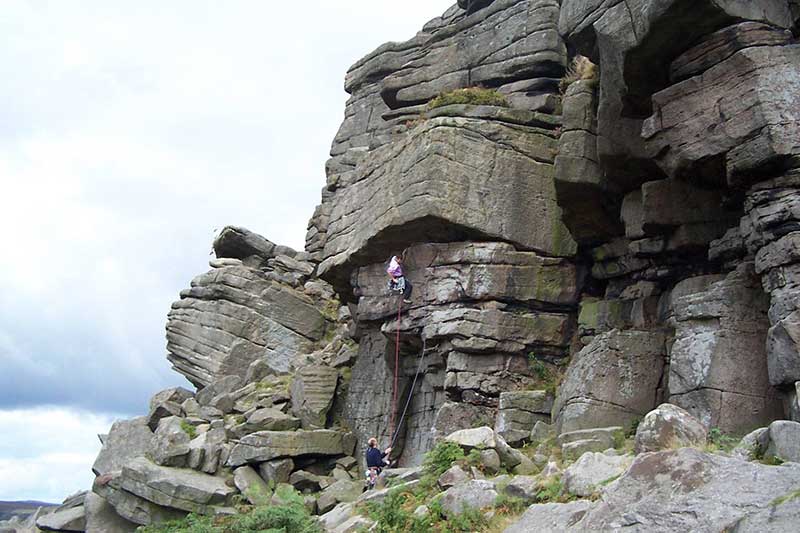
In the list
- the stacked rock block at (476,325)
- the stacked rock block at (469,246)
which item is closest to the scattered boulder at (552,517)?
the stacked rock block at (476,325)

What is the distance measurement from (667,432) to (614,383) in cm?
739

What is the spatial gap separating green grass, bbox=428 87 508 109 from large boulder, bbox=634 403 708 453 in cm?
1538

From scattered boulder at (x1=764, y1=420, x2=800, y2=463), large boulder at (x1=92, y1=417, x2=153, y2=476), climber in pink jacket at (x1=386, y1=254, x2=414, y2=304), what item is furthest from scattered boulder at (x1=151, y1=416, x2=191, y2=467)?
scattered boulder at (x1=764, y1=420, x2=800, y2=463)

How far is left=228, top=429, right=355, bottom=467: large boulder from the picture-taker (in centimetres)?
2662

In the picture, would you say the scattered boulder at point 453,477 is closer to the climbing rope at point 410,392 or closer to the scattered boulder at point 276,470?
the climbing rope at point 410,392

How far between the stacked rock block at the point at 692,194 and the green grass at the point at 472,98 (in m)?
3.70

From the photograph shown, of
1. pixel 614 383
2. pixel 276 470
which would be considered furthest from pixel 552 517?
pixel 276 470

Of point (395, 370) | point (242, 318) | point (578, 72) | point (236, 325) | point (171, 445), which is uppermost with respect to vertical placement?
point (578, 72)

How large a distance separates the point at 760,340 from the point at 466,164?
409 inches

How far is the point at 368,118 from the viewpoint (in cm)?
4303

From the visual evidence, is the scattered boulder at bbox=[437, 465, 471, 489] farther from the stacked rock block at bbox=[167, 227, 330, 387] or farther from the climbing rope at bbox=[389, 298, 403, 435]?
the stacked rock block at bbox=[167, 227, 330, 387]

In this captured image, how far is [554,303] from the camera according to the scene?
25.1 meters

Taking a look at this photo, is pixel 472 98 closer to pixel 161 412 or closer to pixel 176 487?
pixel 176 487

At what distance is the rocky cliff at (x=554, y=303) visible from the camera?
15.4 metres
